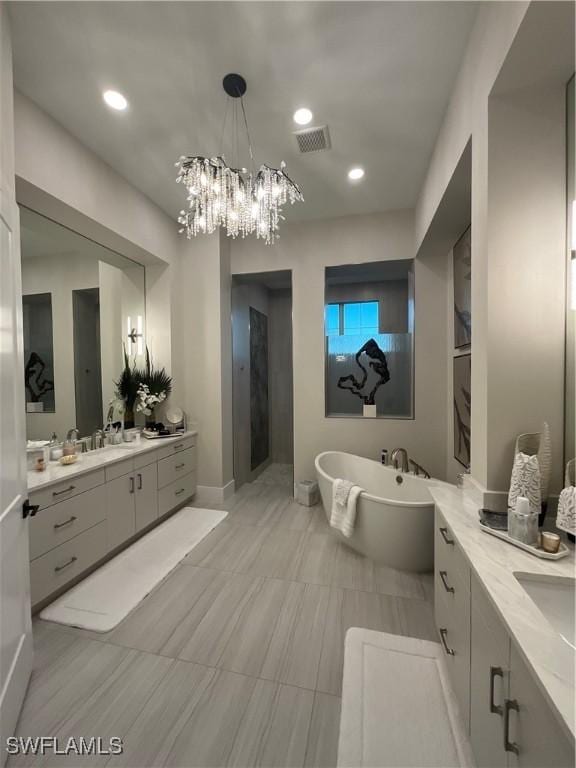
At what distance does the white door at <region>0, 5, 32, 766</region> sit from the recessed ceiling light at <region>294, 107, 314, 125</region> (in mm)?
1535

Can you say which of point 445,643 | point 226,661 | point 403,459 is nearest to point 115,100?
point 226,661

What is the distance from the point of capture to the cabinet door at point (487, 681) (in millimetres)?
857

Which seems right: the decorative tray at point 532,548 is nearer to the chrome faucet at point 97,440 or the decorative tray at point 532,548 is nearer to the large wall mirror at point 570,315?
the large wall mirror at point 570,315

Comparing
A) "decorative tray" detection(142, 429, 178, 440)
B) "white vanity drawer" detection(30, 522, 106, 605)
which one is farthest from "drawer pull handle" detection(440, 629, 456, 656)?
"decorative tray" detection(142, 429, 178, 440)

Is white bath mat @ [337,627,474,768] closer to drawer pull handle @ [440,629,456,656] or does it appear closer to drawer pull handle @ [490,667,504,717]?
drawer pull handle @ [440,629,456,656]

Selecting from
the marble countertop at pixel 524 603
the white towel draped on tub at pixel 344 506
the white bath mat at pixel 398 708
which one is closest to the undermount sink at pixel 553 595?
the marble countertop at pixel 524 603

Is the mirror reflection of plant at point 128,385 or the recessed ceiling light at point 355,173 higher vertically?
the recessed ceiling light at point 355,173

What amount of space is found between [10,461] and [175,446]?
1912 millimetres

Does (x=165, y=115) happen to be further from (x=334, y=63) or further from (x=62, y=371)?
(x=62, y=371)

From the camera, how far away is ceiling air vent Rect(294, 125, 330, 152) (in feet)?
7.07

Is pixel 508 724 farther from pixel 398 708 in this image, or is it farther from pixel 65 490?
pixel 65 490

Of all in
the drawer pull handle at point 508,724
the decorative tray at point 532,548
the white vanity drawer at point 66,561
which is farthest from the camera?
the white vanity drawer at point 66,561

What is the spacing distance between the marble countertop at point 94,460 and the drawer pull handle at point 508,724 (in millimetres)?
2310

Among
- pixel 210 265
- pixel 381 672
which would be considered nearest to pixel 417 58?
pixel 210 265
